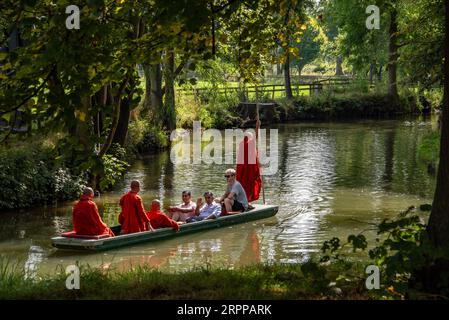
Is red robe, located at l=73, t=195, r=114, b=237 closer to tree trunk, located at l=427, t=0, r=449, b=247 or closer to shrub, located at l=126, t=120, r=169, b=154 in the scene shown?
tree trunk, located at l=427, t=0, r=449, b=247

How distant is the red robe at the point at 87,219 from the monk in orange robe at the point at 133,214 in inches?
21.8

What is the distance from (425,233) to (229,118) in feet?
117

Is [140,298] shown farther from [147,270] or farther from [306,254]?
[306,254]

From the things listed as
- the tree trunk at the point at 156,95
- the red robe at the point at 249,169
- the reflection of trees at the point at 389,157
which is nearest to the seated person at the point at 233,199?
the red robe at the point at 249,169

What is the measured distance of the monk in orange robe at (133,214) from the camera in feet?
50.0

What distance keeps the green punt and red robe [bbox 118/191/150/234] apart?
0.74 ft

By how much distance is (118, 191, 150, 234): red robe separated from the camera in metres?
15.3

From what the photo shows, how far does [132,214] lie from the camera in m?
15.4

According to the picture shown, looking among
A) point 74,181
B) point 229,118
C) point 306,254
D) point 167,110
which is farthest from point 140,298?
point 229,118

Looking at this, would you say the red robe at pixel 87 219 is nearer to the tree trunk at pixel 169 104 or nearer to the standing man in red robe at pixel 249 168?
the standing man in red robe at pixel 249 168

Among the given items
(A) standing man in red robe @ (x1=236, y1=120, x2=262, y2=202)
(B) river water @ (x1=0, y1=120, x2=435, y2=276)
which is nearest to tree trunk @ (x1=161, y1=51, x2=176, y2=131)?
(B) river water @ (x1=0, y1=120, x2=435, y2=276)

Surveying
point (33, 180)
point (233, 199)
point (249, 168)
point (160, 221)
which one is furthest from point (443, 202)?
point (33, 180)

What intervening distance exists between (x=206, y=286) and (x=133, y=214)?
23.2ft

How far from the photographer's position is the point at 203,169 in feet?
93.4
